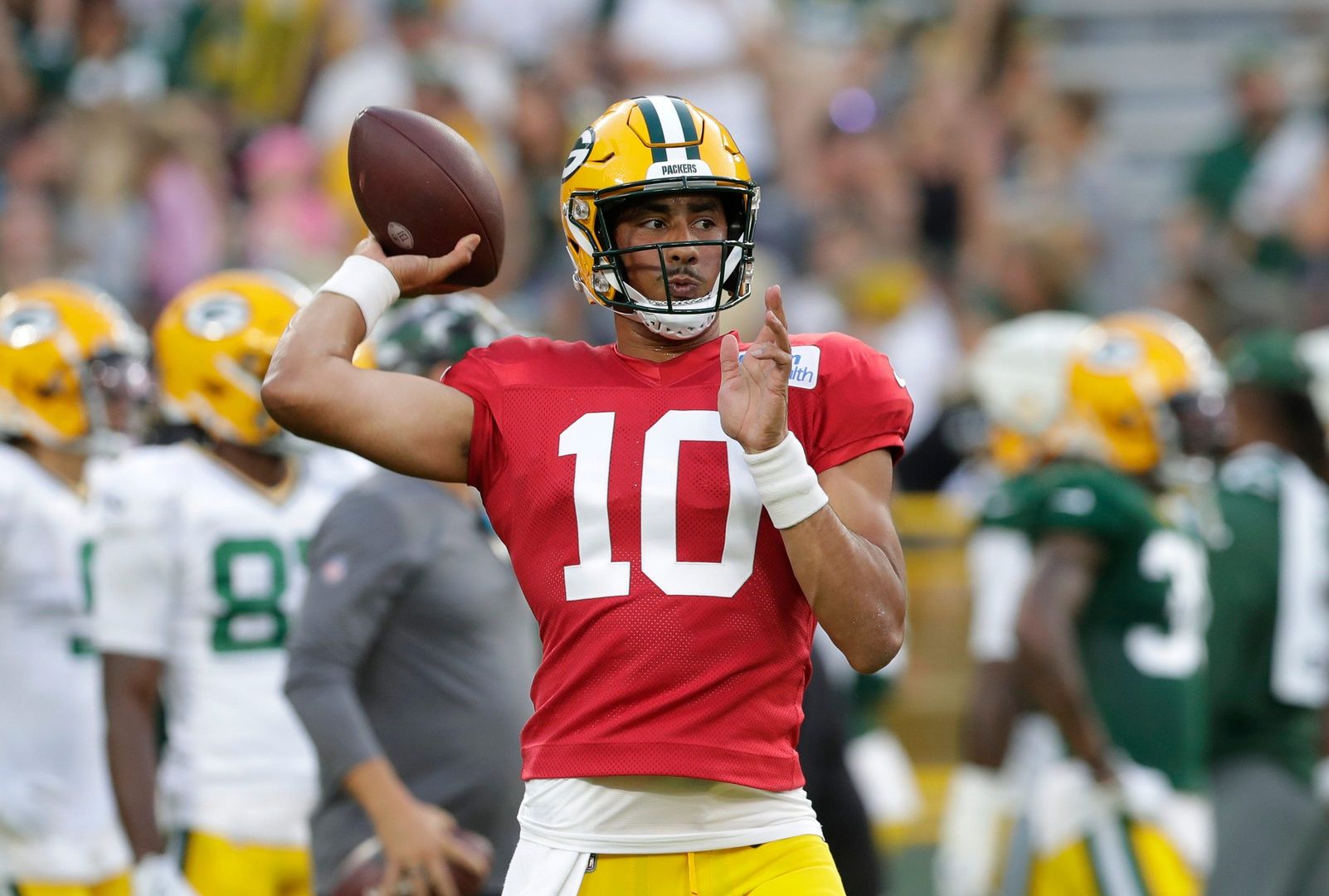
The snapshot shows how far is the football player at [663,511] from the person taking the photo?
3.06m

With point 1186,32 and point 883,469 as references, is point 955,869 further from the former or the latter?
point 1186,32

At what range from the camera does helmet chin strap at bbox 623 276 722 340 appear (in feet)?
10.5

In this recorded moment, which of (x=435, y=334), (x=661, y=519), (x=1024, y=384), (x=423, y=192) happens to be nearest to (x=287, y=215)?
(x=1024, y=384)

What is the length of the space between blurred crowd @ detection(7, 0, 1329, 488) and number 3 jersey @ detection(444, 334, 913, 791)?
21.1 feet

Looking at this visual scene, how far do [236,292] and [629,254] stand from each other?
2.12 meters

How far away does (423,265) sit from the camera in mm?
3307

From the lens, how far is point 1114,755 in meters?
5.67

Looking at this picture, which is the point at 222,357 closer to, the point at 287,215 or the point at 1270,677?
the point at 1270,677

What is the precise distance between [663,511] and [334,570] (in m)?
1.20

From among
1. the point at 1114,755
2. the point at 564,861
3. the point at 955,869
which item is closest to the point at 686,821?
the point at 564,861

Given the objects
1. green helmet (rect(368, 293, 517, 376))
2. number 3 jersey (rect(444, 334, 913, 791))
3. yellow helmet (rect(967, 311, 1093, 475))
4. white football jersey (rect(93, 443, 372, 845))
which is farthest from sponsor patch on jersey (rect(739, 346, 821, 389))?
yellow helmet (rect(967, 311, 1093, 475))

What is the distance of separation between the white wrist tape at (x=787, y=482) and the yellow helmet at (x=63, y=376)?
2.89 m

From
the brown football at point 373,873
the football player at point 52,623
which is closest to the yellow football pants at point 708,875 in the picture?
the brown football at point 373,873

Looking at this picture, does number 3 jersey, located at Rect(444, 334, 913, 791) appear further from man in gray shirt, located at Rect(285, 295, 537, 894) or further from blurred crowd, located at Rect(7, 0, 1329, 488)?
blurred crowd, located at Rect(7, 0, 1329, 488)
